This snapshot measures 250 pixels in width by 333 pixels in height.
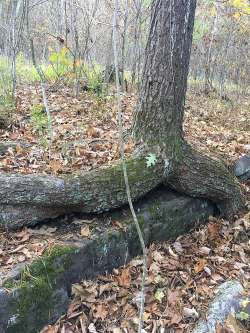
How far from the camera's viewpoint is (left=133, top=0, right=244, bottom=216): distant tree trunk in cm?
396

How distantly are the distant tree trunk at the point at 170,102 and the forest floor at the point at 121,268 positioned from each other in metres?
0.37

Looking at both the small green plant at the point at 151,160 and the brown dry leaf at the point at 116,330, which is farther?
the small green plant at the point at 151,160

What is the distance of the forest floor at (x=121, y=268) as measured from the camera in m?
3.42

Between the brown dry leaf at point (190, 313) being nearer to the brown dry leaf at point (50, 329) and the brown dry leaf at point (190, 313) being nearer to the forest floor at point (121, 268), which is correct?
the forest floor at point (121, 268)

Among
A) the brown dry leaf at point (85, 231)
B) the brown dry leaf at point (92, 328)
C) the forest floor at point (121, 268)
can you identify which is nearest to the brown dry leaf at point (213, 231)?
the forest floor at point (121, 268)

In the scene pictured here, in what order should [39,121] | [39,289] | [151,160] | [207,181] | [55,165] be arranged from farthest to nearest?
[39,121]
[207,181]
[151,160]
[55,165]
[39,289]

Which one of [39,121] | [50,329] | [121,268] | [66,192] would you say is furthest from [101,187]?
[39,121]

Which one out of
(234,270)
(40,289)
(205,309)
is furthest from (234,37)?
(40,289)

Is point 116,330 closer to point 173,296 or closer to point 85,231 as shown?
point 173,296

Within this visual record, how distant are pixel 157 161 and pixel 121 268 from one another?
1.21m

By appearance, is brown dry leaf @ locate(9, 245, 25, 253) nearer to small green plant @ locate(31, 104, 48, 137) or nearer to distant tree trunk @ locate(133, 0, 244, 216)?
distant tree trunk @ locate(133, 0, 244, 216)

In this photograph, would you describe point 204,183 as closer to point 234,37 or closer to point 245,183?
point 245,183

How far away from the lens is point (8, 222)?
11.9 feet

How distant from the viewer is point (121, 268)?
393cm
